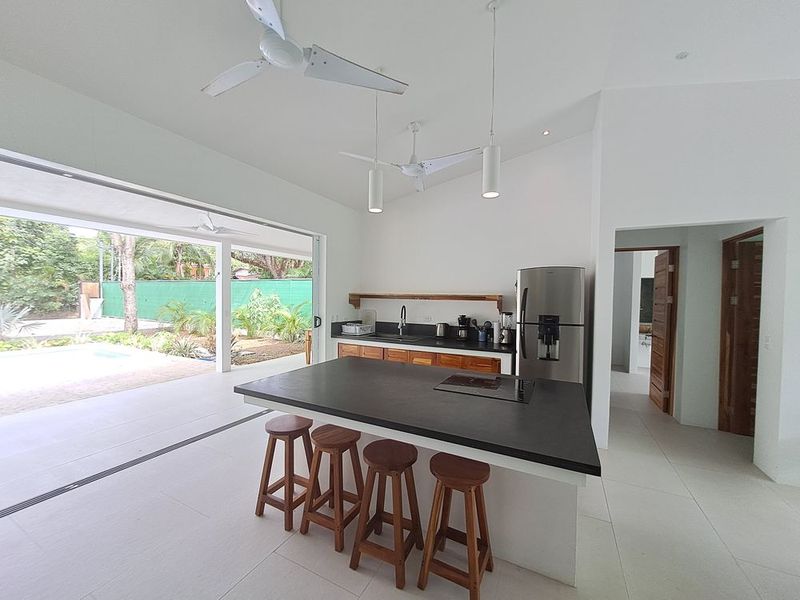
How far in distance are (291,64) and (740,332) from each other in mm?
4491

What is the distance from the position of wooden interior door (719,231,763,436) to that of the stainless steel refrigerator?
1.56 m

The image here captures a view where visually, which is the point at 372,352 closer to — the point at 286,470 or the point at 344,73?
the point at 286,470

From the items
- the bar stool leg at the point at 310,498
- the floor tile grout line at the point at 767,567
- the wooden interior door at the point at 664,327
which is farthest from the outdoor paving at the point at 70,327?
the wooden interior door at the point at 664,327

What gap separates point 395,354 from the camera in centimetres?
395

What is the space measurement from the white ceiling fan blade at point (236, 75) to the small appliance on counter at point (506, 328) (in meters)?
3.26

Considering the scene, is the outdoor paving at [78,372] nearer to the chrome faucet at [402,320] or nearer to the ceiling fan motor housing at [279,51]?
the chrome faucet at [402,320]

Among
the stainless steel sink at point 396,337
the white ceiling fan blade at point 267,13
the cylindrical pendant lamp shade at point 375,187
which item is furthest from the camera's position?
the stainless steel sink at point 396,337

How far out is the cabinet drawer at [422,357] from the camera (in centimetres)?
377

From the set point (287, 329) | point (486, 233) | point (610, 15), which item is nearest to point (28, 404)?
point (287, 329)

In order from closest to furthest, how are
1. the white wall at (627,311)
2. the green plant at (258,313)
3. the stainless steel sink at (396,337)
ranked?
the stainless steel sink at (396,337), the white wall at (627,311), the green plant at (258,313)

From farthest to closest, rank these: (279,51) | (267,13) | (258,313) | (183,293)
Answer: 1. (258,313)
2. (183,293)
3. (279,51)
4. (267,13)

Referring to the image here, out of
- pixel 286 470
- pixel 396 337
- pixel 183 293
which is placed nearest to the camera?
pixel 286 470

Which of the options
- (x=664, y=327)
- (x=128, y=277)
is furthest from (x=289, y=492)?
(x=128, y=277)

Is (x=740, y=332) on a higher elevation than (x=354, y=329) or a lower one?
higher
